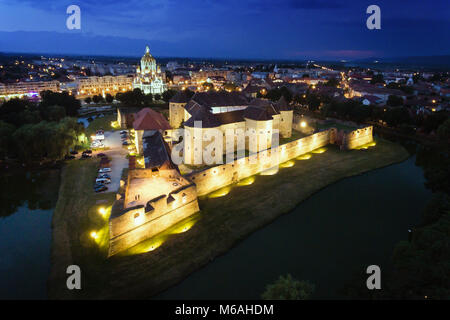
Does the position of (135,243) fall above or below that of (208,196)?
below

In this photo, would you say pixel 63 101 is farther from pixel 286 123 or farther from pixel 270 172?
pixel 270 172

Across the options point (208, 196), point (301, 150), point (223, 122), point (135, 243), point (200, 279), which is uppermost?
point (223, 122)

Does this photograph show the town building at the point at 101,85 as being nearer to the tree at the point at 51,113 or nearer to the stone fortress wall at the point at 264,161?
the tree at the point at 51,113

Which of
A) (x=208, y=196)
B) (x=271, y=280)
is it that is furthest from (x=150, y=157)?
(x=271, y=280)

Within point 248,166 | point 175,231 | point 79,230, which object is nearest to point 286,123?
point 248,166

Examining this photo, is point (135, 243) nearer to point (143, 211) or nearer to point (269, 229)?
point (143, 211)

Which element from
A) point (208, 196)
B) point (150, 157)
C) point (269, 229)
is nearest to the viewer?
point (269, 229)

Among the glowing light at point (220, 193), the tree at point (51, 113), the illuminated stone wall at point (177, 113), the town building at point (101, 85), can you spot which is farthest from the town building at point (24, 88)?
the glowing light at point (220, 193)
